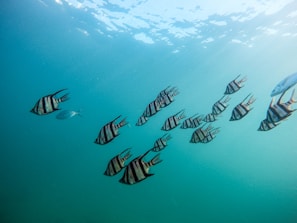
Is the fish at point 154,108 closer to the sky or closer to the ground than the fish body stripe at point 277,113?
closer to the sky

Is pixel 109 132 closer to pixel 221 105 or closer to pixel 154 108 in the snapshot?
pixel 154 108

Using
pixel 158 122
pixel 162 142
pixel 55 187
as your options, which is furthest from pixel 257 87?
pixel 158 122

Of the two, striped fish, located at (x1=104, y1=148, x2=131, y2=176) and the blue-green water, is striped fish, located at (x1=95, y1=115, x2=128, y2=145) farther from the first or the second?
the blue-green water

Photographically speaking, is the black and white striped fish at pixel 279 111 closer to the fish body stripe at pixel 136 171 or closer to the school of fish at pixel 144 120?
the school of fish at pixel 144 120

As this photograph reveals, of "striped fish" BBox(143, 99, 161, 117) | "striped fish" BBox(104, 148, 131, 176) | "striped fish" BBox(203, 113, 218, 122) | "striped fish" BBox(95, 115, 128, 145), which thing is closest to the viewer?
"striped fish" BBox(104, 148, 131, 176)

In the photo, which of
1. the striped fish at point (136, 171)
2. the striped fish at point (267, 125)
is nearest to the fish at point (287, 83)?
the striped fish at point (267, 125)

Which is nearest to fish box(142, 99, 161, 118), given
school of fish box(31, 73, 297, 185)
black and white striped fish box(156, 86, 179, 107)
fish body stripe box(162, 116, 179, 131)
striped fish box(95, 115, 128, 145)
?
school of fish box(31, 73, 297, 185)

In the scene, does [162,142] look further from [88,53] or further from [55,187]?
[88,53]

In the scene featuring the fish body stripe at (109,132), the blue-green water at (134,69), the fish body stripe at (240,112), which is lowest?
the fish body stripe at (240,112)

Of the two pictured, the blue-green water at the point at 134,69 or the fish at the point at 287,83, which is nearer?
the fish at the point at 287,83

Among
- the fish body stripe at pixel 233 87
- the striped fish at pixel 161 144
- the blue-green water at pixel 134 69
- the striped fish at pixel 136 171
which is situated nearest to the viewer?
the striped fish at pixel 136 171

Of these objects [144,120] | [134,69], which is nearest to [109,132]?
[144,120]

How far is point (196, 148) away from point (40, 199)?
90037mm

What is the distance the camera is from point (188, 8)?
25484 mm
